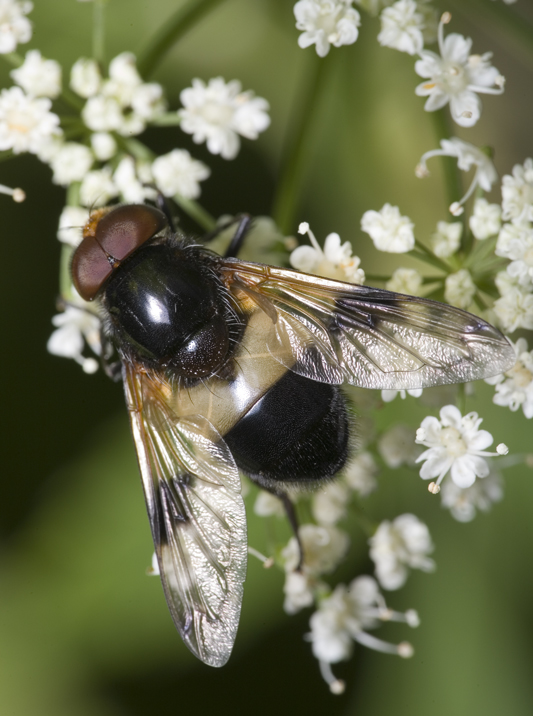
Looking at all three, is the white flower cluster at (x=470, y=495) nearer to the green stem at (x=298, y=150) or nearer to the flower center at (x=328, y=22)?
the green stem at (x=298, y=150)

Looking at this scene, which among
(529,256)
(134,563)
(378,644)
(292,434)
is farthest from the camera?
(134,563)

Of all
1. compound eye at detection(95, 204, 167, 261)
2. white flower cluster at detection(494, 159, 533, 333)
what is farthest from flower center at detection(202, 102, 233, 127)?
white flower cluster at detection(494, 159, 533, 333)

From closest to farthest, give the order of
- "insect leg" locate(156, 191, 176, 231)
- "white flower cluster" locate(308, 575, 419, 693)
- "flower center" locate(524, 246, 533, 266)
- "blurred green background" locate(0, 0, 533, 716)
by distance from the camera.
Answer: "flower center" locate(524, 246, 533, 266) < "insect leg" locate(156, 191, 176, 231) < "white flower cluster" locate(308, 575, 419, 693) < "blurred green background" locate(0, 0, 533, 716)

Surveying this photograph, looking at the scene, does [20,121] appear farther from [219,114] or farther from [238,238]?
[238,238]

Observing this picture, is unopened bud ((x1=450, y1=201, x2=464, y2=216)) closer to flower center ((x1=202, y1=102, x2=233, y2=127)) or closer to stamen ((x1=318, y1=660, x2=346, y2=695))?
flower center ((x1=202, y1=102, x2=233, y2=127))

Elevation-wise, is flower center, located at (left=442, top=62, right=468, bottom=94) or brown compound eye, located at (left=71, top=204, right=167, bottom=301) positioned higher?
flower center, located at (left=442, top=62, right=468, bottom=94)

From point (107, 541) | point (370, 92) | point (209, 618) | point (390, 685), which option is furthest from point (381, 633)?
point (370, 92)

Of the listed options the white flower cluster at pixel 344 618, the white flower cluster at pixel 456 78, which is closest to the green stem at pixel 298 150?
the white flower cluster at pixel 456 78

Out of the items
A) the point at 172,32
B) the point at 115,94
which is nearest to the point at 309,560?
the point at 115,94
